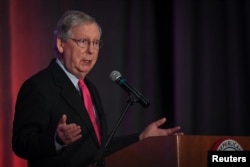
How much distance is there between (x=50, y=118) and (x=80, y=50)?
356 millimetres

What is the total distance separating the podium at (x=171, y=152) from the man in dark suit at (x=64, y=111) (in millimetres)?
189

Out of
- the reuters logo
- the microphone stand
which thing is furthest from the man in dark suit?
the reuters logo

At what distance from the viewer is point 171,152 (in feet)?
5.12

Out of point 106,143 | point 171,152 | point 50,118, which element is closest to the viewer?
point 171,152

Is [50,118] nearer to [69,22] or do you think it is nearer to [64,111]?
[64,111]

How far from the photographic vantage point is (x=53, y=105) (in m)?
2.07

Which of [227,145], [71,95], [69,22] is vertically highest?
[69,22]

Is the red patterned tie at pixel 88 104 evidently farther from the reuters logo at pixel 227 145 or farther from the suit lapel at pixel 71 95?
the reuters logo at pixel 227 145

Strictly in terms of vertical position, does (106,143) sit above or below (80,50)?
below

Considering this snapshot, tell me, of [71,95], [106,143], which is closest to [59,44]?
[71,95]

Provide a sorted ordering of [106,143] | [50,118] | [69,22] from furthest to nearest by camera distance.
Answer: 1. [69,22]
2. [50,118]
3. [106,143]

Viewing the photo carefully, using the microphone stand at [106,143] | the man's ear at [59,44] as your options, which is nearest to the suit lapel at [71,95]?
the man's ear at [59,44]

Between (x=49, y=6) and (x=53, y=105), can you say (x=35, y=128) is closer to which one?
(x=53, y=105)

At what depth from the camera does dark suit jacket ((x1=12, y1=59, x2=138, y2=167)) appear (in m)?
1.93
